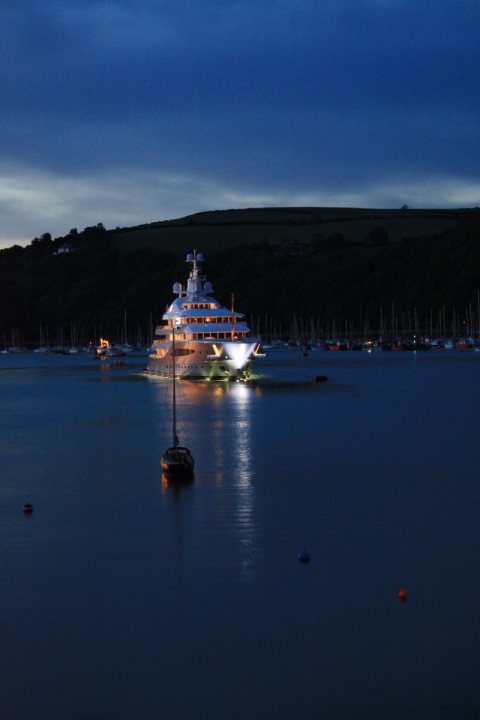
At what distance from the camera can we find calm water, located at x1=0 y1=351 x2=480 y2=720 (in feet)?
70.3

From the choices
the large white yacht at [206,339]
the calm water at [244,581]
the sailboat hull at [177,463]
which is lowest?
the calm water at [244,581]

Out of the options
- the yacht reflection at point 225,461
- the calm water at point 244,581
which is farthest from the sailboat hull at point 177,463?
the calm water at point 244,581

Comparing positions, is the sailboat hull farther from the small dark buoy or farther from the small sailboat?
the small dark buoy

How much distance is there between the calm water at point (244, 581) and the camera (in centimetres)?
2142

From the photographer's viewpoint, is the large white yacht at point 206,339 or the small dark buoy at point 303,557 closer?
the small dark buoy at point 303,557

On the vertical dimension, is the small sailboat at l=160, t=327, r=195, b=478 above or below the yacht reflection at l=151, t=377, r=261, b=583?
above

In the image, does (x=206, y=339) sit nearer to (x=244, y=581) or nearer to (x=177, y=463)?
(x=177, y=463)

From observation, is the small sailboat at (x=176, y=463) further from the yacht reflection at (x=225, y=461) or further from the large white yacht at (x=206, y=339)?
the large white yacht at (x=206, y=339)

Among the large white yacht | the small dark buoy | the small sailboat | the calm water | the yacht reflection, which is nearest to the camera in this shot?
the calm water

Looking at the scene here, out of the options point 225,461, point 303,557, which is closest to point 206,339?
point 225,461

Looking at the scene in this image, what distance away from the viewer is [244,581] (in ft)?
95.5

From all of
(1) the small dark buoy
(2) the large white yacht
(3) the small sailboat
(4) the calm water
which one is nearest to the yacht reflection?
(4) the calm water

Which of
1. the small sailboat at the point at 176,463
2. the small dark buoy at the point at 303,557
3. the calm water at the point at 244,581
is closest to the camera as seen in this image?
the calm water at the point at 244,581

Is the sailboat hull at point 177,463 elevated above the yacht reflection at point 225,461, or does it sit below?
above
